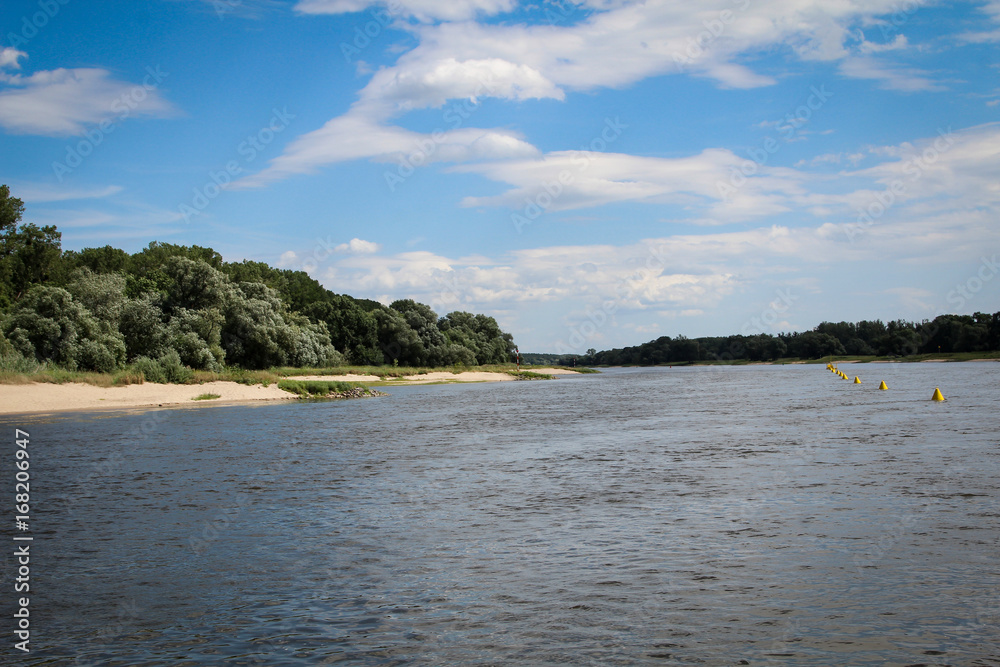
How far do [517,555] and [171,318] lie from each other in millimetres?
62380

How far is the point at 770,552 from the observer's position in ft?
33.8

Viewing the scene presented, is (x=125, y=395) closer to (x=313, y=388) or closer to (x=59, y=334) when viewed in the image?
(x=59, y=334)

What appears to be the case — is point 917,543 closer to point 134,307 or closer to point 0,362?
point 0,362

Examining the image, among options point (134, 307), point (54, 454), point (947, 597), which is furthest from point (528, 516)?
point (134, 307)

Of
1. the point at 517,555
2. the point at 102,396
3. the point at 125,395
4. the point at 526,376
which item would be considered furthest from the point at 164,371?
the point at 526,376

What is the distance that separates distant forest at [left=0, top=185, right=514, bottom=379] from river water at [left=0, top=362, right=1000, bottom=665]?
31943 millimetres

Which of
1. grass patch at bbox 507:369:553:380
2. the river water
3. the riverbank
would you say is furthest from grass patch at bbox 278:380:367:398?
grass patch at bbox 507:369:553:380

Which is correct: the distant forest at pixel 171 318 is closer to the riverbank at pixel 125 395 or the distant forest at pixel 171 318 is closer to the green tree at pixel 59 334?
the green tree at pixel 59 334

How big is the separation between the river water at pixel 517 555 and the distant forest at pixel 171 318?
105 feet

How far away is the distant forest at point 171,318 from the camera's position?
5056 cm

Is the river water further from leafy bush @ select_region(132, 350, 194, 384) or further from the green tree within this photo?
the green tree

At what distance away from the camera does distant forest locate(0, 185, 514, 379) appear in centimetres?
5056

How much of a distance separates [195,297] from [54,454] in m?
51.9

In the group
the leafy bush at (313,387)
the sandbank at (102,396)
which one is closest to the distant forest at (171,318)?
the sandbank at (102,396)
